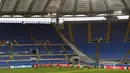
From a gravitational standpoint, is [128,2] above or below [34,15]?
above

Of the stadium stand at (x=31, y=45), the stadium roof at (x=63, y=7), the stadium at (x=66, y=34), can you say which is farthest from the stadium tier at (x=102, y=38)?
the stadium roof at (x=63, y=7)

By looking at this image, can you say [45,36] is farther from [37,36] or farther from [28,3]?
[28,3]

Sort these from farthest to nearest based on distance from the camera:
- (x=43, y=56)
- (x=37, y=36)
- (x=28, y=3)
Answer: (x=37, y=36), (x=43, y=56), (x=28, y=3)

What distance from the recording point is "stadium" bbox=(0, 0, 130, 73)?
188ft

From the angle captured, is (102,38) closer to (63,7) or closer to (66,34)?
(66,34)

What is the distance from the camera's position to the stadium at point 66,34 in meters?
57.3

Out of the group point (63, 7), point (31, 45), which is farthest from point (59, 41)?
point (63, 7)

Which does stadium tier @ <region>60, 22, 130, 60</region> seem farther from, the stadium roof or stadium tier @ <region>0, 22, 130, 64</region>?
the stadium roof

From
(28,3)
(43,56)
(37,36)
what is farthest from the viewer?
(37,36)

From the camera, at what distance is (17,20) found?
66.6 meters

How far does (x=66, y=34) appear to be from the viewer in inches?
2625

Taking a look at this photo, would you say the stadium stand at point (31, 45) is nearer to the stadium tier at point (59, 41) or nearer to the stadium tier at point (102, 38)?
the stadium tier at point (59, 41)

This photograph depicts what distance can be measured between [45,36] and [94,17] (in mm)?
12804

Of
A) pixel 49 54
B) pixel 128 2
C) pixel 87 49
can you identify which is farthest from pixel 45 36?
pixel 128 2
